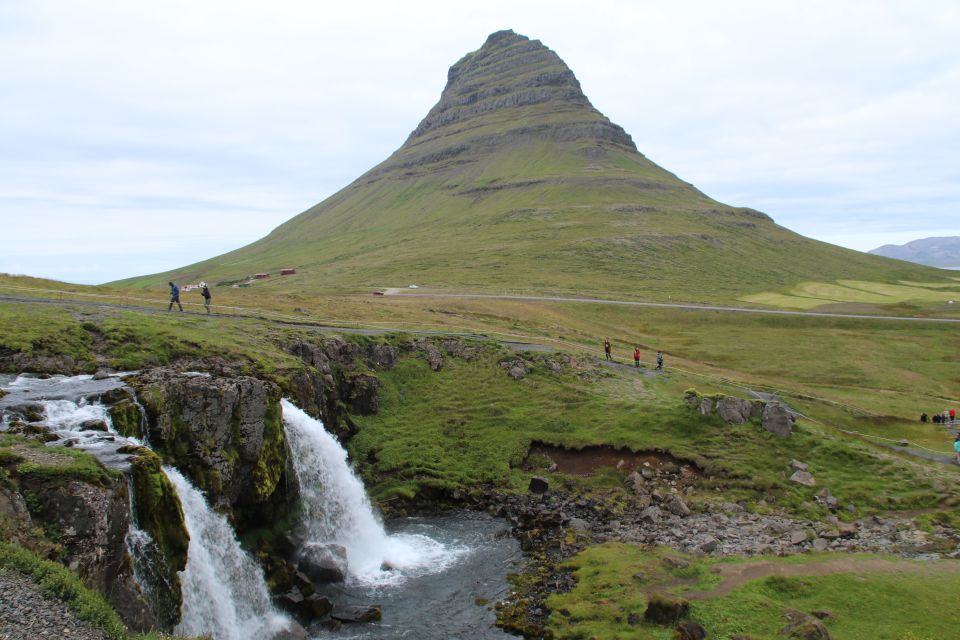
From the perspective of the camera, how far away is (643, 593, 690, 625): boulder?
80.6 feet

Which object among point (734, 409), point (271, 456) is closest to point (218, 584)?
point (271, 456)

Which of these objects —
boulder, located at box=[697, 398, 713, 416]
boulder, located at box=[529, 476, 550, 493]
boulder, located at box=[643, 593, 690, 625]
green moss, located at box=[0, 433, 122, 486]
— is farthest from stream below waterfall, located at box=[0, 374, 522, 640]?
boulder, located at box=[697, 398, 713, 416]

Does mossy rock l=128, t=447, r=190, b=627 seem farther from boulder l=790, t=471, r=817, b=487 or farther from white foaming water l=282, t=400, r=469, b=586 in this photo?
boulder l=790, t=471, r=817, b=487

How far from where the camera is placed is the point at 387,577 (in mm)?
31844

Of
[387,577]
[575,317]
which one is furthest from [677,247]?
[387,577]

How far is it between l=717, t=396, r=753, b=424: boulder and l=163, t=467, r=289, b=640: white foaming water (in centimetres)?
3388

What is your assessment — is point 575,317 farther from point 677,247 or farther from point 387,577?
point 677,247

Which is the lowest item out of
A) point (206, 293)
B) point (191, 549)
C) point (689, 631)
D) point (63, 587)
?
point (689, 631)

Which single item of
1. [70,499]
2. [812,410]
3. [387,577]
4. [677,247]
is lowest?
[387,577]

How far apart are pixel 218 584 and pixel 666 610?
60.8ft

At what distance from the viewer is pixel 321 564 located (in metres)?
30.6

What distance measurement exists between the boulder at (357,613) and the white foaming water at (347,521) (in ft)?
9.71

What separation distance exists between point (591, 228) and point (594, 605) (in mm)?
168112

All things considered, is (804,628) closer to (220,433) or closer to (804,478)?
(804,478)
